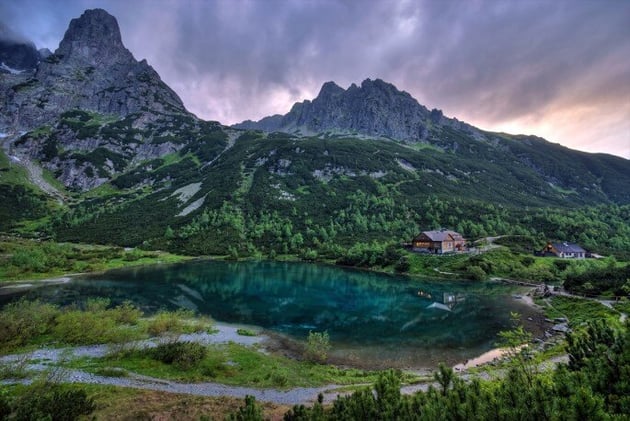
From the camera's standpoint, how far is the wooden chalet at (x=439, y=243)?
110 meters

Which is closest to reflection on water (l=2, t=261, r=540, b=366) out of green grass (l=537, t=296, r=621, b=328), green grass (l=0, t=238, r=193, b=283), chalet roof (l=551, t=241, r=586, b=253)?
green grass (l=537, t=296, r=621, b=328)

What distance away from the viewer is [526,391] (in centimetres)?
906

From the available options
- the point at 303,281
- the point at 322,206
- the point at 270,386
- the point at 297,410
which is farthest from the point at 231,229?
the point at 297,410

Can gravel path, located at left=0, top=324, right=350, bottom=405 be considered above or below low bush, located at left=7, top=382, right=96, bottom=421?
below

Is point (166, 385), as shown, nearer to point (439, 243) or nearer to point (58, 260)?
point (58, 260)

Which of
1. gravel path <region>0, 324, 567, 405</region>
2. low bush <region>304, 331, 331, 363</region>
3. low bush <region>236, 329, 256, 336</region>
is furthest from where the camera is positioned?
low bush <region>236, 329, 256, 336</region>

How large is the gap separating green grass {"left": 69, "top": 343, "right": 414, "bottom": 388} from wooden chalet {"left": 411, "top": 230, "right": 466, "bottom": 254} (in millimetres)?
85991

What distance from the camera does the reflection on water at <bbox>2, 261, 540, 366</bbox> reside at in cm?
4378

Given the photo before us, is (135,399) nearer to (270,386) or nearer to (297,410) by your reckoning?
(270,386)

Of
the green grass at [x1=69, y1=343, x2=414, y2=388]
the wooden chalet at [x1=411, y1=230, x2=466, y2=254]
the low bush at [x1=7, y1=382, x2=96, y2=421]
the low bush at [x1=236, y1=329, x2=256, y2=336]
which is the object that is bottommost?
the low bush at [x1=236, y1=329, x2=256, y2=336]

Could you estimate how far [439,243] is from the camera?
4338 inches

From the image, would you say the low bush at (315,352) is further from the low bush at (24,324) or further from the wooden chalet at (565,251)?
the wooden chalet at (565,251)

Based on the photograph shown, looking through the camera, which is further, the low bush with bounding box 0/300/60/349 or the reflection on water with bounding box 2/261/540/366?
the reflection on water with bounding box 2/261/540/366

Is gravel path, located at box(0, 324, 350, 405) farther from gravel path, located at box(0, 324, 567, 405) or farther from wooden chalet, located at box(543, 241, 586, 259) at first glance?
wooden chalet, located at box(543, 241, 586, 259)
